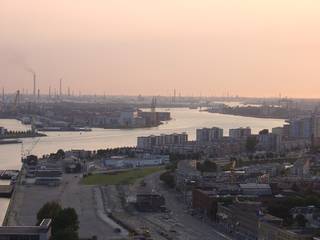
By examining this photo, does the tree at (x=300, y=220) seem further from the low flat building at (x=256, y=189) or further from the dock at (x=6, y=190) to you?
the dock at (x=6, y=190)

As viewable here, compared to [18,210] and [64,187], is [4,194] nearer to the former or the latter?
[64,187]

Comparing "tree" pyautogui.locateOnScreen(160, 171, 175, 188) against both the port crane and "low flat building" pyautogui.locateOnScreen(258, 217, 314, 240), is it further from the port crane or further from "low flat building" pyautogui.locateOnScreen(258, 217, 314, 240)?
the port crane

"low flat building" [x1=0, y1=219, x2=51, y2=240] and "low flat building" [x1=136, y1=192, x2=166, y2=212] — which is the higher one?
"low flat building" [x1=0, y1=219, x2=51, y2=240]

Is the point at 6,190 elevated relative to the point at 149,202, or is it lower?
lower

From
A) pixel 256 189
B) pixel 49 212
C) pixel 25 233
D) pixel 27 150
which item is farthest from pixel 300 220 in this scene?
pixel 27 150

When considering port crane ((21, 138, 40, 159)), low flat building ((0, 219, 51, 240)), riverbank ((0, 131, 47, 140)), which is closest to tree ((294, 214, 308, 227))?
low flat building ((0, 219, 51, 240))

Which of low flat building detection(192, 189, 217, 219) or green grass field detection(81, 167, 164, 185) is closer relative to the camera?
low flat building detection(192, 189, 217, 219)

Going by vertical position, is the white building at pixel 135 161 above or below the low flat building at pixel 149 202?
below

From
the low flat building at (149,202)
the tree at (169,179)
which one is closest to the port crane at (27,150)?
the tree at (169,179)

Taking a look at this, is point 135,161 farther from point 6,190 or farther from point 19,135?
point 19,135
